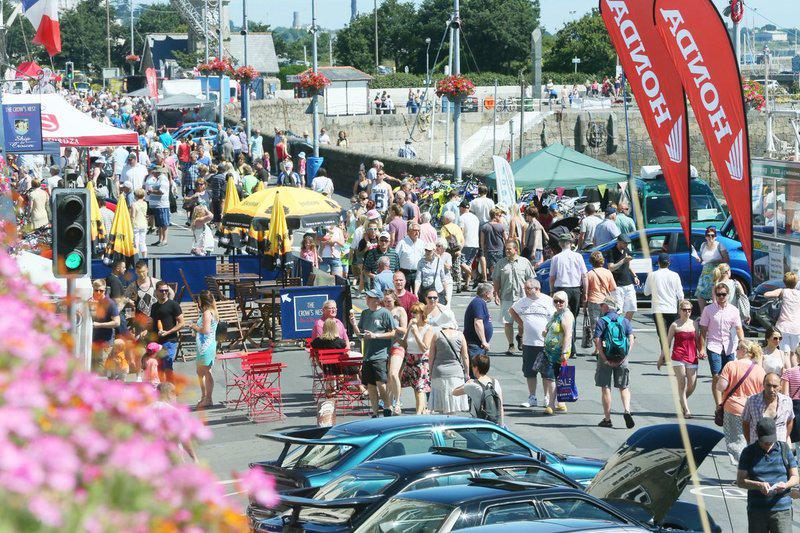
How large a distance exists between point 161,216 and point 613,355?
54.2 feet

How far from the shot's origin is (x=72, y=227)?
11789 millimetres

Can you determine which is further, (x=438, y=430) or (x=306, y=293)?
(x=306, y=293)

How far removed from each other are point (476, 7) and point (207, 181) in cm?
8194

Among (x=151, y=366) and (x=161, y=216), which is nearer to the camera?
(x=151, y=366)

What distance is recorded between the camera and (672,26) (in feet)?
38.6

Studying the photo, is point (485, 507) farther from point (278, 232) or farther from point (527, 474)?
point (278, 232)

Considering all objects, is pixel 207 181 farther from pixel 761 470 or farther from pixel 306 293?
pixel 761 470

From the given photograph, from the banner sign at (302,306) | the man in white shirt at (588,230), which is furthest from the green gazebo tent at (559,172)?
the banner sign at (302,306)

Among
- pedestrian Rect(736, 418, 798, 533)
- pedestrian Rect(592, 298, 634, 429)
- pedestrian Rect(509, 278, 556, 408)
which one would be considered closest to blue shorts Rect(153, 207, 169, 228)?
pedestrian Rect(509, 278, 556, 408)

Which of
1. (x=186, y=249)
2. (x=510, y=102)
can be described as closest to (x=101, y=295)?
(x=186, y=249)

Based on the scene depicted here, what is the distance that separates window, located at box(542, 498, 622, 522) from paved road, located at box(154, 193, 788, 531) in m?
3.30

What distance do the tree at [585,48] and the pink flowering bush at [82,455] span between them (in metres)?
101

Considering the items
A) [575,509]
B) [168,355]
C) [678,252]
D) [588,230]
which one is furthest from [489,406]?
[588,230]

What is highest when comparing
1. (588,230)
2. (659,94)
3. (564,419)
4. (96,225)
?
(659,94)
